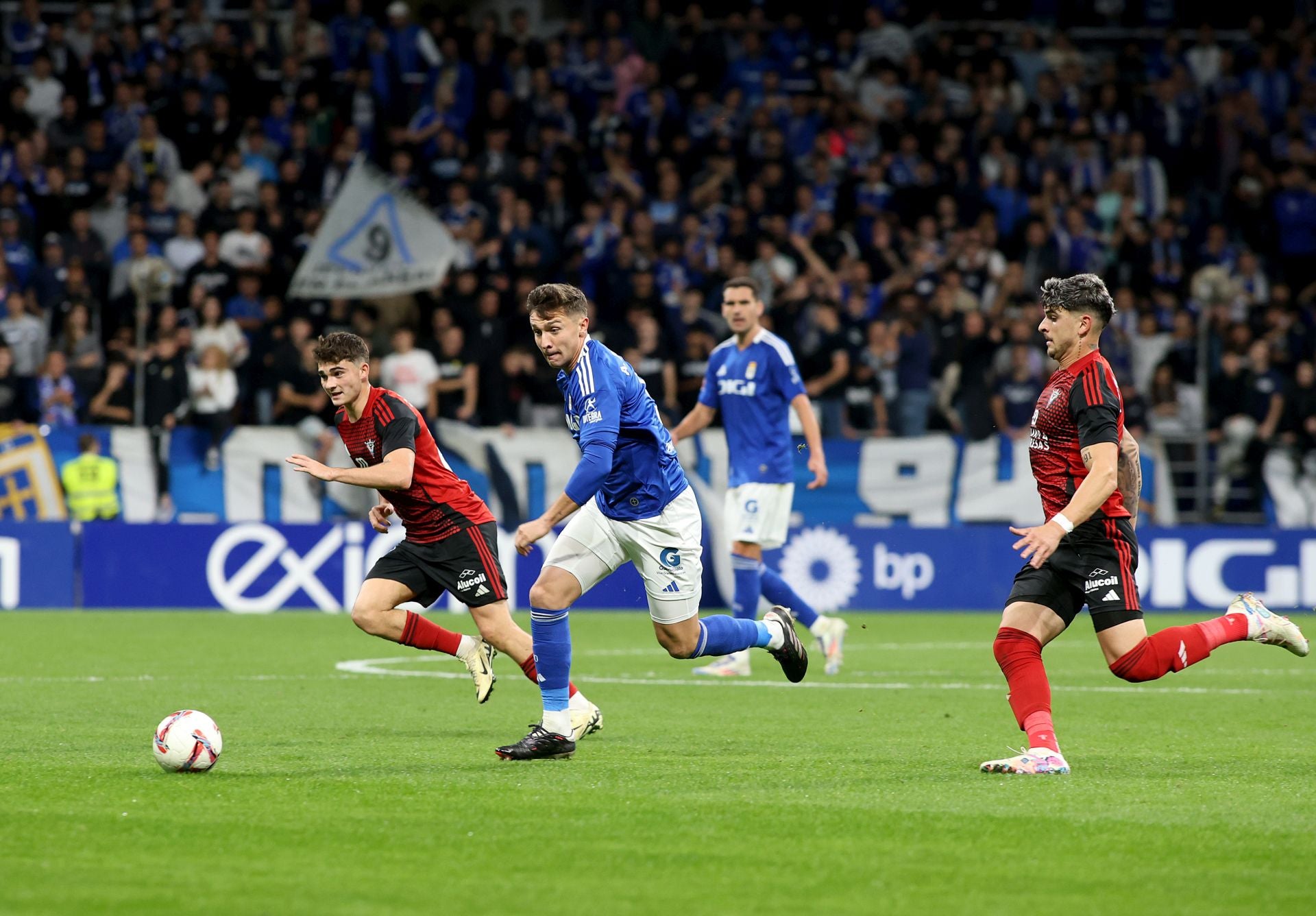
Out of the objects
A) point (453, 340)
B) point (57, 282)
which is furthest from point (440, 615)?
point (57, 282)

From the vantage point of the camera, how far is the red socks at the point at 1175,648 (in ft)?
26.4

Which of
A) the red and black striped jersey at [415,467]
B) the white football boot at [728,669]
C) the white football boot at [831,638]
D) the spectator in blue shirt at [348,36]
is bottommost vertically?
the white football boot at [728,669]

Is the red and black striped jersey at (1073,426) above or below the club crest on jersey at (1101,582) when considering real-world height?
above

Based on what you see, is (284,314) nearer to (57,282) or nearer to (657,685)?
(57,282)

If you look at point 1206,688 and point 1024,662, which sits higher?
point 1024,662

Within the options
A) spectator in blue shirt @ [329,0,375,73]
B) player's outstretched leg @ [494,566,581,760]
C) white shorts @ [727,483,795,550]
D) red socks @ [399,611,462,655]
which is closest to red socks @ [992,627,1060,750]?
player's outstretched leg @ [494,566,581,760]

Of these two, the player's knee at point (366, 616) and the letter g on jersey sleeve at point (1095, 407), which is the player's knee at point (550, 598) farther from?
the letter g on jersey sleeve at point (1095, 407)

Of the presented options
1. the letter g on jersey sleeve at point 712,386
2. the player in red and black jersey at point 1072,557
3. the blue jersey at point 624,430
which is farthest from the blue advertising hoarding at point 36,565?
the player in red and black jersey at point 1072,557

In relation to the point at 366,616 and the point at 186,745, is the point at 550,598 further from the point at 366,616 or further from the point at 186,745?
the point at 186,745

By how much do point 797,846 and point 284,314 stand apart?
16.6 metres

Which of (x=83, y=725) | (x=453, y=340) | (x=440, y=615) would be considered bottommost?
(x=440, y=615)

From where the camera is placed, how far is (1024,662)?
7965mm

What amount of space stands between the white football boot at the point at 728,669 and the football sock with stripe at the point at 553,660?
4493 millimetres

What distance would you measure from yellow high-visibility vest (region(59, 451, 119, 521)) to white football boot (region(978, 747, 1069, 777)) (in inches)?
562
